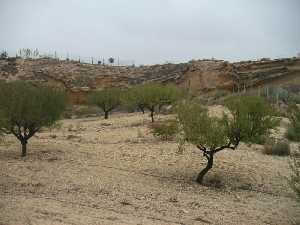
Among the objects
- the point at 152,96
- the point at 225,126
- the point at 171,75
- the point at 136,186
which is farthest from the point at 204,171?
the point at 171,75

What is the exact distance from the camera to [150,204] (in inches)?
581

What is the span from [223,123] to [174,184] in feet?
8.83

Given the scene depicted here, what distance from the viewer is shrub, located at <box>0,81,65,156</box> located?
2091 cm

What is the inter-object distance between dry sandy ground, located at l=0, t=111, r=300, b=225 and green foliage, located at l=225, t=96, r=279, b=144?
176 centimetres

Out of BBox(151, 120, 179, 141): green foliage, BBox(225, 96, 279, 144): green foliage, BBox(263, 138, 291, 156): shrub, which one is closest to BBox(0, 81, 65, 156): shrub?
BBox(151, 120, 179, 141): green foliage

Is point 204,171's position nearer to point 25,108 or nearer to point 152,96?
point 25,108

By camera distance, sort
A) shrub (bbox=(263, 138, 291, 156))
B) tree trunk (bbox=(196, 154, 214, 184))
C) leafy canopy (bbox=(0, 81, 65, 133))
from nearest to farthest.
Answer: tree trunk (bbox=(196, 154, 214, 184)), leafy canopy (bbox=(0, 81, 65, 133)), shrub (bbox=(263, 138, 291, 156))

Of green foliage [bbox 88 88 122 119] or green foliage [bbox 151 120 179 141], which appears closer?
green foliage [bbox 151 120 179 141]

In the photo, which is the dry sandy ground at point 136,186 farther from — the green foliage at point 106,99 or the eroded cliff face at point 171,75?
the eroded cliff face at point 171,75

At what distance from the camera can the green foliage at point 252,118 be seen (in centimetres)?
1803

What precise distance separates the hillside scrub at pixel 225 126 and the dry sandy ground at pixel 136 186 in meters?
1.39

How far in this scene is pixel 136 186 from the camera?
16781mm

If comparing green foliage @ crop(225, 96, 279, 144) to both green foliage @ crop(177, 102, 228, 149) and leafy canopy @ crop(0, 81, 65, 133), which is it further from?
leafy canopy @ crop(0, 81, 65, 133)

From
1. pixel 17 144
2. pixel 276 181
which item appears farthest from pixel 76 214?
pixel 17 144
